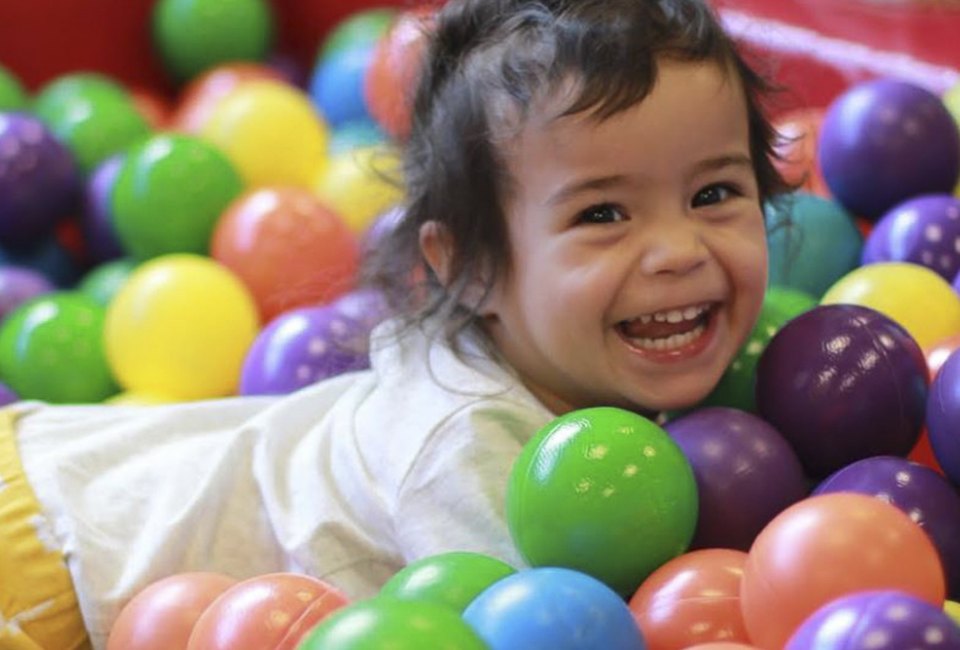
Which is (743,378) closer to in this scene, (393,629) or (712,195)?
(712,195)

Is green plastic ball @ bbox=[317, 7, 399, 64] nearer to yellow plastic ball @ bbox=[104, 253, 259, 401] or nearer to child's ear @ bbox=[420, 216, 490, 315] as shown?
yellow plastic ball @ bbox=[104, 253, 259, 401]

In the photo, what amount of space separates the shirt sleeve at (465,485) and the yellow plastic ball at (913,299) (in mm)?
391

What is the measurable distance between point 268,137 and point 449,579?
51.1 inches

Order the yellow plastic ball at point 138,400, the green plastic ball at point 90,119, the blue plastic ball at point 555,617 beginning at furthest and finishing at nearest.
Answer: the green plastic ball at point 90,119 → the yellow plastic ball at point 138,400 → the blue plastic ball at point 555,617

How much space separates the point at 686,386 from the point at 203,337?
27.6 inches

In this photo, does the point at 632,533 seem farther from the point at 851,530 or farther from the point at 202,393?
the point at 202,393

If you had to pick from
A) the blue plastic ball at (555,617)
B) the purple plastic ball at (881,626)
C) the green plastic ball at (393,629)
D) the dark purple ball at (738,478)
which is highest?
the green plastic ball at (393,629)

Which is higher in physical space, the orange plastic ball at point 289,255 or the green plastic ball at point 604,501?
the green plastic ball at point 604,501

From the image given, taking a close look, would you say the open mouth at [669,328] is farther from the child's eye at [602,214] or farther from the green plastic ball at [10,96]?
the green plastic ball at [10,96]

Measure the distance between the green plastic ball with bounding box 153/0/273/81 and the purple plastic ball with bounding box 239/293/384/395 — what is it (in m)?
1.05

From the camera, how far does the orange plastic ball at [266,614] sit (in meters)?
1.04

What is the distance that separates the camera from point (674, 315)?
1299mm

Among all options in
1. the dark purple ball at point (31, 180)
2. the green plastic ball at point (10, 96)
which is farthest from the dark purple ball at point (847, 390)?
the green plastic ball at point (10, 96)

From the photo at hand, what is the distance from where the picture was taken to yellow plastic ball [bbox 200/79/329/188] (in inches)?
88.8
